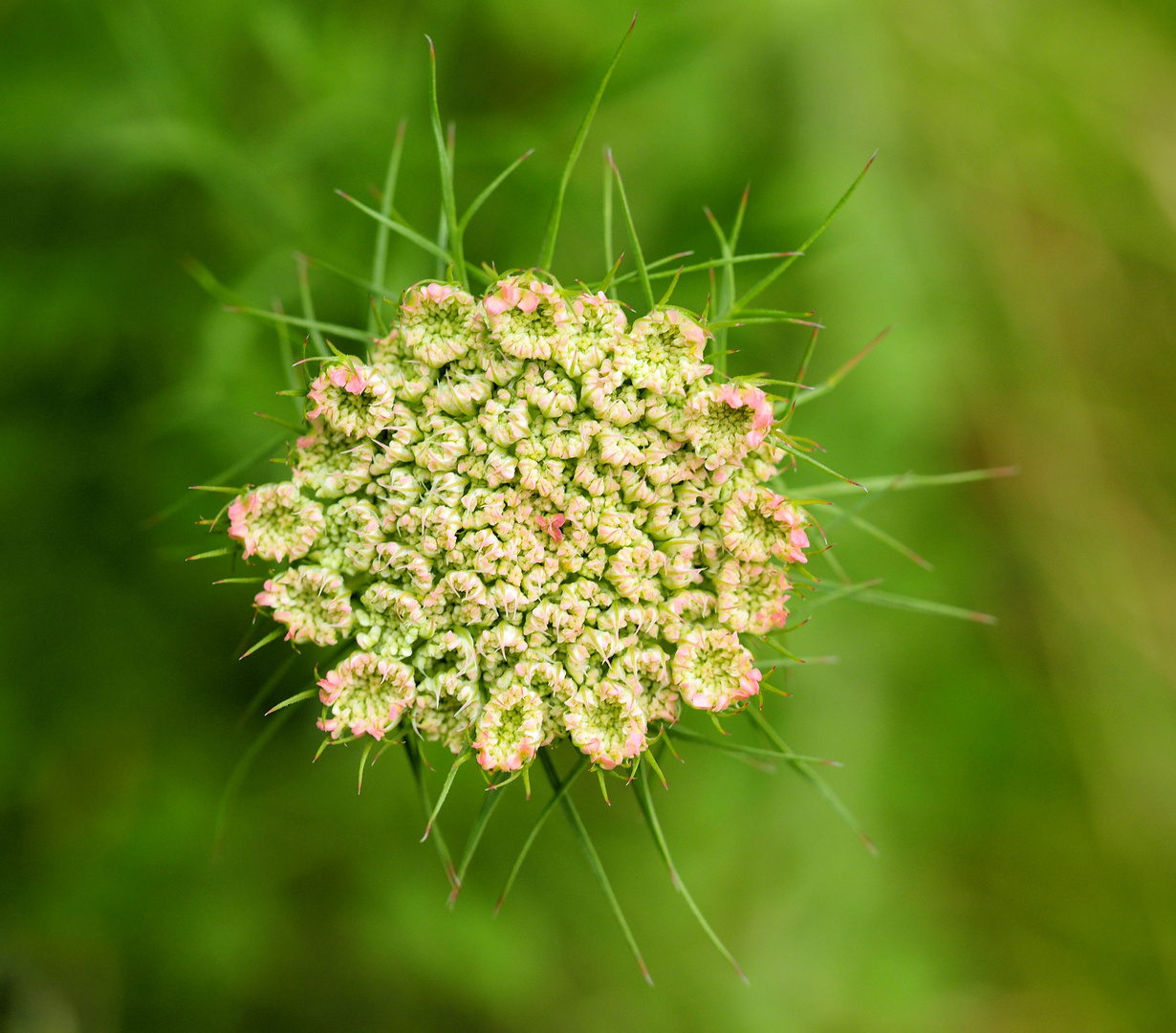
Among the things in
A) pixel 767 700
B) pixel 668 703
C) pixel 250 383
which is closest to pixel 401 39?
pixel 250 383

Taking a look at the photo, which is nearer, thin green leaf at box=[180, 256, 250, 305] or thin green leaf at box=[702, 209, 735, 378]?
thin green leaf at box=[702, 209, 735, 378]

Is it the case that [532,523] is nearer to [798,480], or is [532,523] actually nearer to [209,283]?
[798,480]

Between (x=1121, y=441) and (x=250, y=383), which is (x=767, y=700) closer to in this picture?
(x=250, y=383)

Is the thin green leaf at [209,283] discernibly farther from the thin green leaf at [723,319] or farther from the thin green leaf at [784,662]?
the thin green leaf at [784,662]

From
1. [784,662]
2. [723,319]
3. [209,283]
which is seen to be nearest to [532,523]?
[723,319]

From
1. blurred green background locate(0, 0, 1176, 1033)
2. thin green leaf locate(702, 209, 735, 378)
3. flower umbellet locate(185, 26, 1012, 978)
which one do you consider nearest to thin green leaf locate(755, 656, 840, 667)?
flower umbellet locate(185, 26, 1012, 978)

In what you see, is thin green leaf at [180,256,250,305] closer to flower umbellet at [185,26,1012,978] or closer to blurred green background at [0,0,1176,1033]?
blurred green background at [0,0,1176,1033]
